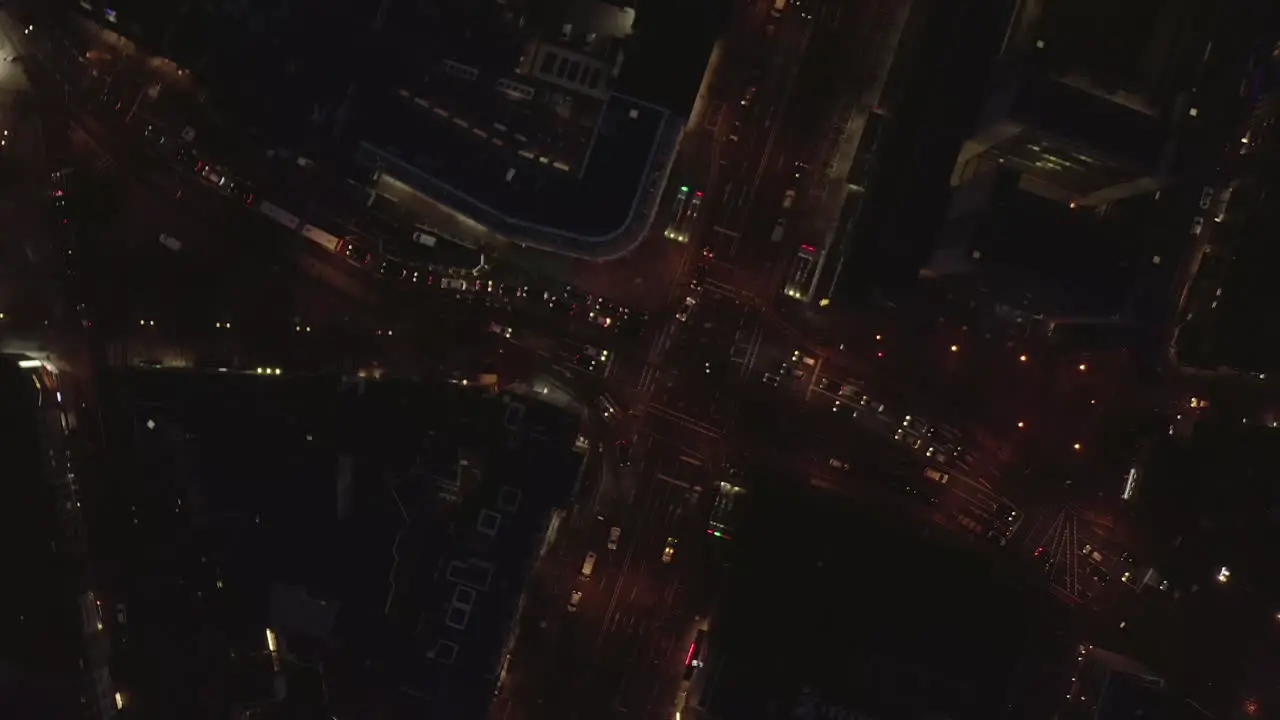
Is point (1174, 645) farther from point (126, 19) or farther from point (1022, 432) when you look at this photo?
point (126, 19)

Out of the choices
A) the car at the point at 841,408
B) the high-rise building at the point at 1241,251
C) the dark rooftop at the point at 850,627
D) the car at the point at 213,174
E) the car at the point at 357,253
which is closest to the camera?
the dark rooftop at the point at 850,627

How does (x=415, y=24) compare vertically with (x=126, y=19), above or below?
above

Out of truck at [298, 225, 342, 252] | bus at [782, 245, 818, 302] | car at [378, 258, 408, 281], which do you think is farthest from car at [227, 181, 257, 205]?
bus at [782, 245, 818, 302]

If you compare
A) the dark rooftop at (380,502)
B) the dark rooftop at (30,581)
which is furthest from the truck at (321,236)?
the dark rooftop at (30,581)

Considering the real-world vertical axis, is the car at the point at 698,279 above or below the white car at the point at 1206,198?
below

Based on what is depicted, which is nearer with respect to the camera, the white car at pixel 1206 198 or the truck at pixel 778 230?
the truck at pixel 778 230

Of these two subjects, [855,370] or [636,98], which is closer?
[636,98]

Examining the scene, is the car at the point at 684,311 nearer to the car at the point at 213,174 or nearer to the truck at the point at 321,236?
the truck at the point at 321,236

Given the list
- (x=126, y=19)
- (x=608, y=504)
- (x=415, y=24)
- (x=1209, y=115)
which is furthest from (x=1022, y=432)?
(x=126, y=19)
